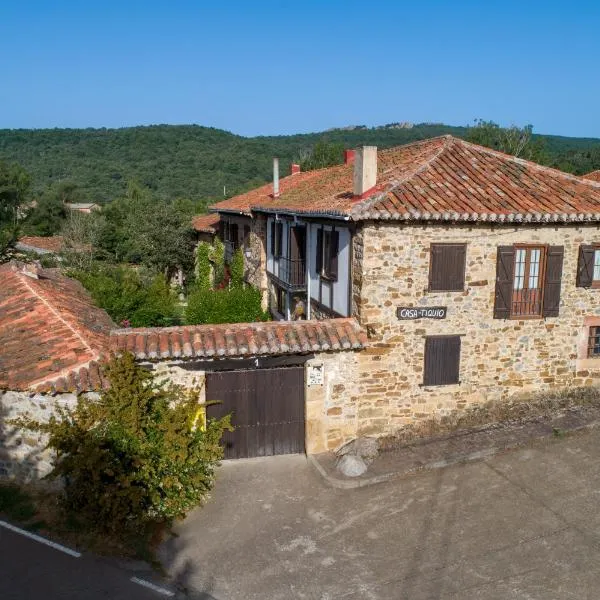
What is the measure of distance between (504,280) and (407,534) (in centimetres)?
623

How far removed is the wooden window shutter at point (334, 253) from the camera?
46.4 feet

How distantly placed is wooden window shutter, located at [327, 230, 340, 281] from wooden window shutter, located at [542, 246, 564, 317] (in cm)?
487

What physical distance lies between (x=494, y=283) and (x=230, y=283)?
15166mm

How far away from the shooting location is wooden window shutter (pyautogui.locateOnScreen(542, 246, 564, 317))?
1333 centimetres

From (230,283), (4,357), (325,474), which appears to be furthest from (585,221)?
(230,283)

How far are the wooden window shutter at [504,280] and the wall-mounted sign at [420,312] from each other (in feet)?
4.33

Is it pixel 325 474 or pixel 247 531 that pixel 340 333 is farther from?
pixel 247 531

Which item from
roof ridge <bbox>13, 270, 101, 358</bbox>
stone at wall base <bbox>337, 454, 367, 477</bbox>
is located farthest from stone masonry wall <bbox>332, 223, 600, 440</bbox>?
roof ridge <bbox>13, 270, 101, 358</bbox>

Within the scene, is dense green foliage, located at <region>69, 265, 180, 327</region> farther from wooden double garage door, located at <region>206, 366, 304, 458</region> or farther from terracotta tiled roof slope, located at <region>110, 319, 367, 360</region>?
wooden double garage door, located at <region>206, 366, 304, 458</region>

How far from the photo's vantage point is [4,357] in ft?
37.3

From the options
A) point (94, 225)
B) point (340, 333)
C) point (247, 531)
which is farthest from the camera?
point (94, 225)

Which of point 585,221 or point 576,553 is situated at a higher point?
point 585,221

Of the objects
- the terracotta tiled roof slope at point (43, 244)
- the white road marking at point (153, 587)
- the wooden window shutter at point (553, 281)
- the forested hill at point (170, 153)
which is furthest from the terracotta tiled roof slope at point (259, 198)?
the forested hill at point (170, 153)

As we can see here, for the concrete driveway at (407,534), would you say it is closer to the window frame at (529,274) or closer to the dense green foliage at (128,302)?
the window frame at (529,274)
